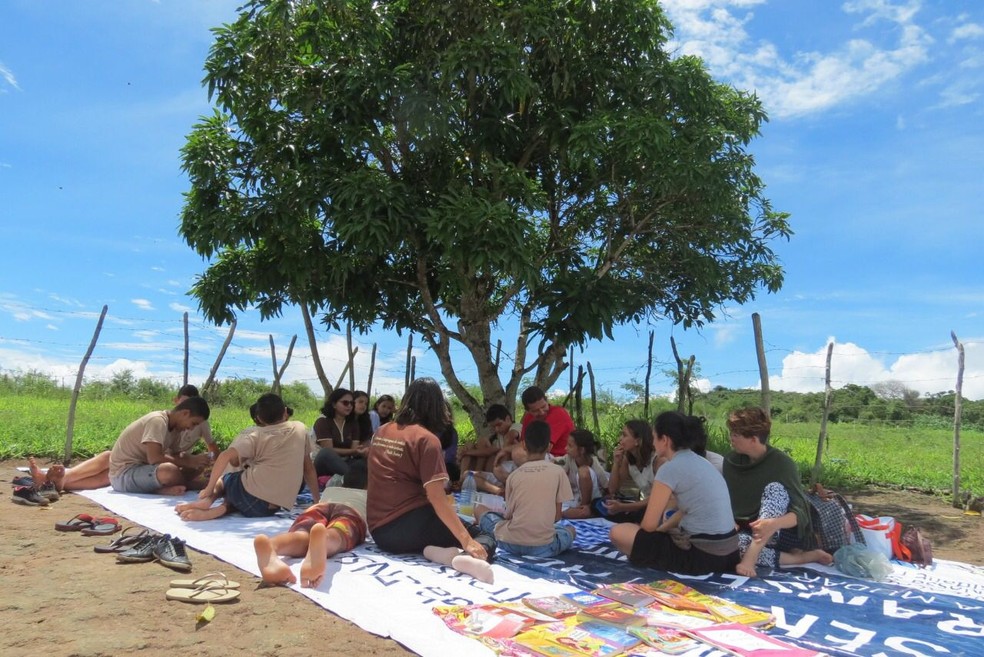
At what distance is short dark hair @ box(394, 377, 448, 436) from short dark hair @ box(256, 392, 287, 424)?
1513 millimetres

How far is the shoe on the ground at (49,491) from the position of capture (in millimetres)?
6512

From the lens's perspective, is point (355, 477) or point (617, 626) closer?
point (617, 626)

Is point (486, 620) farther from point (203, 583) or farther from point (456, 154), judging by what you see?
point (456, 154)

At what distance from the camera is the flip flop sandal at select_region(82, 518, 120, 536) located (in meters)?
5.24

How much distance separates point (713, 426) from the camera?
12.7 meters

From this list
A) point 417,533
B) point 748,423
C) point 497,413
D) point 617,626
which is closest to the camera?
point 617,626

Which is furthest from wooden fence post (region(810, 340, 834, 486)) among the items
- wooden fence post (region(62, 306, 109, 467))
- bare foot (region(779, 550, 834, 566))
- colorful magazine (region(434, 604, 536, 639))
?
wooden fence post (region(62, 306, 109, 467))

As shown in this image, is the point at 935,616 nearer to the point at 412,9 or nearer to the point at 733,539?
the point at 733,539

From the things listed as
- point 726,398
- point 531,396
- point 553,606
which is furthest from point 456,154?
point 726,398

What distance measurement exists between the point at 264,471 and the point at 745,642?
3.76 meters

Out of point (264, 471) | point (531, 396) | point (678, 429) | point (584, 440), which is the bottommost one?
point (264, 471)

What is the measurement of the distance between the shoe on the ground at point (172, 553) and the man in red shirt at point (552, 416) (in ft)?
11.8

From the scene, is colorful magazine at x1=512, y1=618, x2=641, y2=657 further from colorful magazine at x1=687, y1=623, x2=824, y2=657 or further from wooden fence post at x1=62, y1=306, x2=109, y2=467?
wooden fence post at x1=62, y1=306, x2=109, y2=467

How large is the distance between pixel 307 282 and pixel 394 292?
44.5 inches
